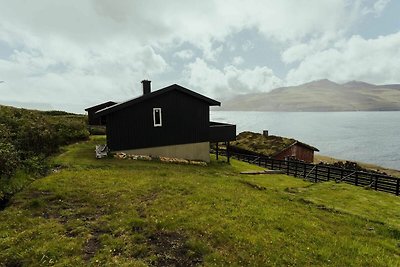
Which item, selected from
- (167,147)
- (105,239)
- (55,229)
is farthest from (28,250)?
(167,147)

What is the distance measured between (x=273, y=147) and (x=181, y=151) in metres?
24.0

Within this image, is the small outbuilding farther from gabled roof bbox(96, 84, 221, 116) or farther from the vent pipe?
the vent pipe

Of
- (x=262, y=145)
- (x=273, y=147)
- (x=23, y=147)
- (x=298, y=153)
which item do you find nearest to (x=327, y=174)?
(x=273, y=147)

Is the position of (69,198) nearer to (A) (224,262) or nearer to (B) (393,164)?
(A) (224,262)

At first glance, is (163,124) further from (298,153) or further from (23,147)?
(298,153)

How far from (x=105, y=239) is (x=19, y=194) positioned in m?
7.06

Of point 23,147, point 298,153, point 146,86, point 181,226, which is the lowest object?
point 298,153

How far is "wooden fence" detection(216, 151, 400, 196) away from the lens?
78.4 feet

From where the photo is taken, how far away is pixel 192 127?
29688 millimetres

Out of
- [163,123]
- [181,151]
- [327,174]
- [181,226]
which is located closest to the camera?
[181,226]

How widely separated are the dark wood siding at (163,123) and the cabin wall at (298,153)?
2150cm

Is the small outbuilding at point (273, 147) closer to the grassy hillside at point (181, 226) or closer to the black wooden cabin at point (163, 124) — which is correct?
the black wooden cabin at point (163, 124)

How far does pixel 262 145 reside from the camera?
49.3 metres

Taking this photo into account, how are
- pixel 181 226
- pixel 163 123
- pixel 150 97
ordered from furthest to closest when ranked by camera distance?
1. pixel 163 123
2. pixel 150 97
3. pixel 181 226
